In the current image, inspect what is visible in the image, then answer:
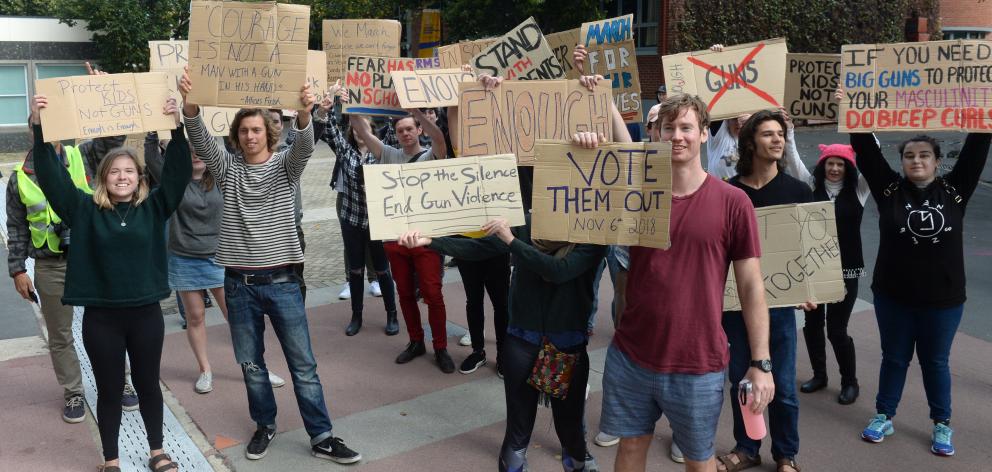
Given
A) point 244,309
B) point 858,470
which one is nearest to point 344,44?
point 244,309

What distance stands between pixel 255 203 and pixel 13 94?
23.2 meters

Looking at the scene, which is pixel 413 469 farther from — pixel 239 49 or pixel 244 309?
pixel 239 49

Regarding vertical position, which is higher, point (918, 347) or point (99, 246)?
point (99, 246)

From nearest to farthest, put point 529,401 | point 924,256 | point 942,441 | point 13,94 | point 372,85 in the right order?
1. point 529,401
2. point 924,256
3. point 942,441
4. point 372,85
5. point 13,94

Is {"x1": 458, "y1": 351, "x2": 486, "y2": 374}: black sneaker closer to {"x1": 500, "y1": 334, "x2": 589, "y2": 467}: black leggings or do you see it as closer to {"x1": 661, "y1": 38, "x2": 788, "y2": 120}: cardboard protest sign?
{"x1": 500, "y1": 334, "x2": 589, "y2": 467}: black leggings

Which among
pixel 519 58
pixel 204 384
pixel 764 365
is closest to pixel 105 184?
pixel 204 384

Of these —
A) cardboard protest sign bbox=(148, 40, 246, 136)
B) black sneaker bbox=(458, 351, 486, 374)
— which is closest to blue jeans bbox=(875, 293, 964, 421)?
black sneaker bbox=(458, 351, 486, 374)

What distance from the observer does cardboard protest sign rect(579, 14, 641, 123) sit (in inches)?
226

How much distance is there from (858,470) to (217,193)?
173 inches

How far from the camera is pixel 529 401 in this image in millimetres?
3959

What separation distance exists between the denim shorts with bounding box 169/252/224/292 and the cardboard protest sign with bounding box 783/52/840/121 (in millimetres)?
4124

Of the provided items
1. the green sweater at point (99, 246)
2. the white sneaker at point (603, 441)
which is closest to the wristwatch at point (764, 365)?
the white sneaker at point (603, 441)

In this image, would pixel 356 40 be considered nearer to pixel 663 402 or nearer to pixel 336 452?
pixel 336 452

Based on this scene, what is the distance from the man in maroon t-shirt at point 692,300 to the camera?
313cm
